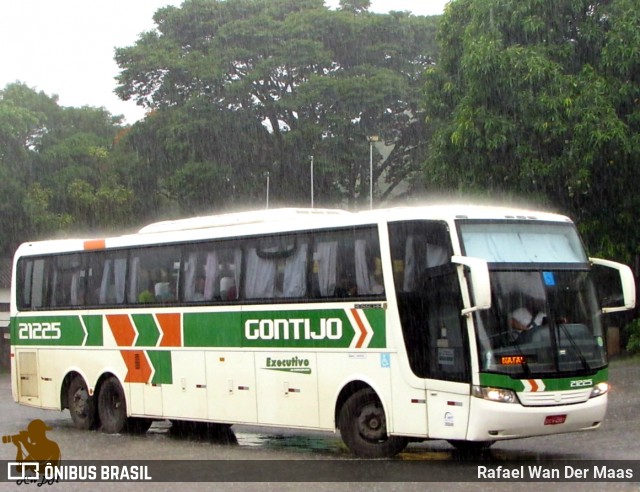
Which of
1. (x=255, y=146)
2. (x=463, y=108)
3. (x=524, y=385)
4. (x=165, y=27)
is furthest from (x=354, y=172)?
(x=524, y=385)

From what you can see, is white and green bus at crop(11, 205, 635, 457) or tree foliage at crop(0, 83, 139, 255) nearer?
white and green bus at crop(11, 205, 635, 457)

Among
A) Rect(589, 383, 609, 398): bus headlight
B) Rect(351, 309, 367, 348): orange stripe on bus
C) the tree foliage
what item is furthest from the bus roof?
the tree foliage

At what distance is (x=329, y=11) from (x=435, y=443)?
3297 centimetres

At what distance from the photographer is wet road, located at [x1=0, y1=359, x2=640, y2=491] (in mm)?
10523

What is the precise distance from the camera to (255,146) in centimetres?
4375

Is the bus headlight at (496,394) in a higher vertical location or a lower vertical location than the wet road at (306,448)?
higher

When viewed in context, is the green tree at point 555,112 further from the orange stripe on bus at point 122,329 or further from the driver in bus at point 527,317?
the driver in bus at point 527,317

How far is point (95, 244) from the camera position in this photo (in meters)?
17.3

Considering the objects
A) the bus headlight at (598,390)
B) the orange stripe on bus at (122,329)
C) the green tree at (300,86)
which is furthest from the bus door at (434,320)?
the green tree at (300,86)

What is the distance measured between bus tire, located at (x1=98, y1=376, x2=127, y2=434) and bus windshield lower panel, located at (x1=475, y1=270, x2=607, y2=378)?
743 cm

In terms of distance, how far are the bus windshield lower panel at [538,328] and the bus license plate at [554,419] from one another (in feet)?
1.48

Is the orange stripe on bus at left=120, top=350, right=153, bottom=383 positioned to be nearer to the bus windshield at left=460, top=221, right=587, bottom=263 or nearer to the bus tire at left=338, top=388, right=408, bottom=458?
the bus tire at left=338, top=388, right=408, bottom=458

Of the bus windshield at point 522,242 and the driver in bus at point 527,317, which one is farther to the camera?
the bus windshield at point 522,242

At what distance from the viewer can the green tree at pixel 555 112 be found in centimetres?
2186
